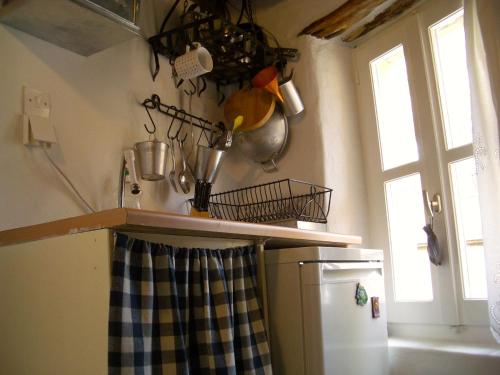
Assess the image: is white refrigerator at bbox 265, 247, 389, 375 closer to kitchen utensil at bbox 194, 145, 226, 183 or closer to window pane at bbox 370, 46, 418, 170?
kitchen utensil at bbox 194, 145, 226, 183

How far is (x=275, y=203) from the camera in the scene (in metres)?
1.86

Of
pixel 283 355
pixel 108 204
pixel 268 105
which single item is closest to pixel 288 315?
pixel 283 355

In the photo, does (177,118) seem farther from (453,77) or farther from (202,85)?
(453,77)

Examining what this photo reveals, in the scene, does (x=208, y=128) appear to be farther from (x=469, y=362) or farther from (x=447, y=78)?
(x=469, y=362)

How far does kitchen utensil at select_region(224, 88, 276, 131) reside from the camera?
184 cm

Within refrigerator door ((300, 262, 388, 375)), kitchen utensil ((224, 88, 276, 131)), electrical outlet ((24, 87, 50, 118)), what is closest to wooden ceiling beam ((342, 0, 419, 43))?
kitchen utensil ((224, 88, 276, 131))

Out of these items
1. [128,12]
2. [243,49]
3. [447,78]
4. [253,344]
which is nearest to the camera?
[253,344]

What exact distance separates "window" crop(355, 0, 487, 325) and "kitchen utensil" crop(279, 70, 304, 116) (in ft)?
1.13

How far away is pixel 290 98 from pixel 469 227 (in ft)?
2.83

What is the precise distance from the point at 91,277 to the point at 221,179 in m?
1.17

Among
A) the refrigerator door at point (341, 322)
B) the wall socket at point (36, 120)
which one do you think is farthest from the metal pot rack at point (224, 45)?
the refrigerator door at point (341, 322)

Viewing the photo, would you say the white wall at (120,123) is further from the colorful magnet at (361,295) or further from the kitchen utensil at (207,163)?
the colorful magnet at (361,295)

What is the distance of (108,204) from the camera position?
1448 millimetres

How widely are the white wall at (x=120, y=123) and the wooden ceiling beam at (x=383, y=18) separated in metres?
0.08
